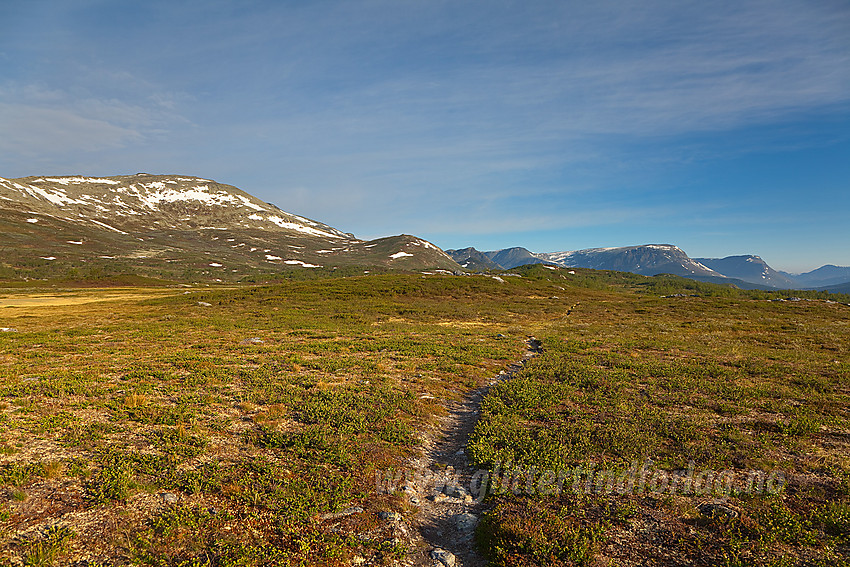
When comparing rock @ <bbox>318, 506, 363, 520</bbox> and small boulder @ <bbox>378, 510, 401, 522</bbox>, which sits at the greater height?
rock @ <bbox>318, 506, 363, 520</bbox>

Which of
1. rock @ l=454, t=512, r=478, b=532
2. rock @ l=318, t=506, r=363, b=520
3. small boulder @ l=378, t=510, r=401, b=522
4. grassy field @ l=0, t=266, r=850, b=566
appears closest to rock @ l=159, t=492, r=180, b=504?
grassy field @ l=0, t=266, r=850, b=566

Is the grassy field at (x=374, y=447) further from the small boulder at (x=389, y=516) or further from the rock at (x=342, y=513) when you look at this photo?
the small boulder at (x=389, y=516)

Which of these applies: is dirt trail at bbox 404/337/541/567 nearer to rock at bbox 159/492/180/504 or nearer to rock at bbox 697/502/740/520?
rock at bbox 697/502/740/520

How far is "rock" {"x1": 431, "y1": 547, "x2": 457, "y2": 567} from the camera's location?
27.6ft

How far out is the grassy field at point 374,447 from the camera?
8430 millimetres

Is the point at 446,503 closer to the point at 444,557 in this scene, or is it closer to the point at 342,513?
the point at 444,557

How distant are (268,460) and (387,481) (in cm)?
405

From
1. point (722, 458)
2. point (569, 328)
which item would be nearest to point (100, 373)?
point (722, 458)

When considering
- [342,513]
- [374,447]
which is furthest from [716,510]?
[374,447]

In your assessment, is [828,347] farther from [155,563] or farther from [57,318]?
[57,318]

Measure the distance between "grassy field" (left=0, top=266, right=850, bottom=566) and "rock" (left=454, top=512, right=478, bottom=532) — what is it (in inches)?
21.3

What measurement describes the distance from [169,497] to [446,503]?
24.3ft

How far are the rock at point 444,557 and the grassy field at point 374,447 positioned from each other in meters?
0.73

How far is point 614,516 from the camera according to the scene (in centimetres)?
959
